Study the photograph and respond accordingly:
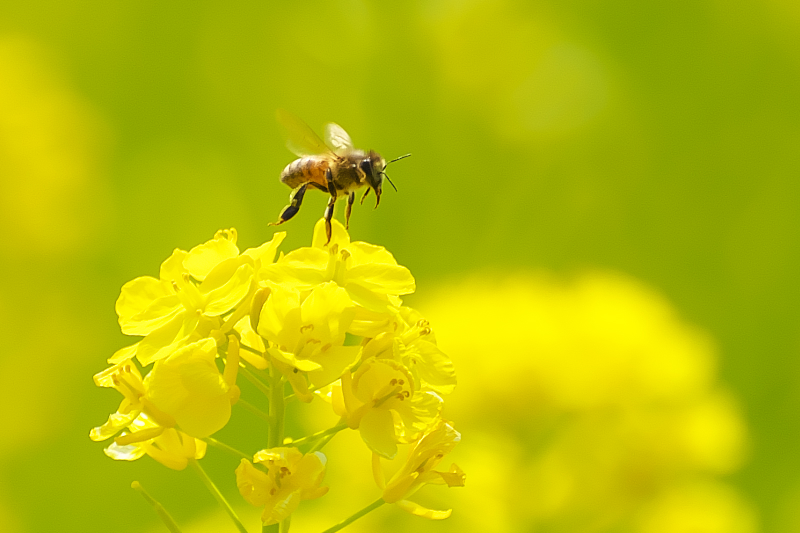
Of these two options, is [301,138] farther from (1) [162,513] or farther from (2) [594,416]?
(2) [594,416]

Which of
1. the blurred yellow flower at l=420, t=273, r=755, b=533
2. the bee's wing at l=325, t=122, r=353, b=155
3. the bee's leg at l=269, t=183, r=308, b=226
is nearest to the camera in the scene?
the bee's leg at l=269, t=183, r=308, b=226

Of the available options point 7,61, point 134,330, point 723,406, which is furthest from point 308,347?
point 7,61

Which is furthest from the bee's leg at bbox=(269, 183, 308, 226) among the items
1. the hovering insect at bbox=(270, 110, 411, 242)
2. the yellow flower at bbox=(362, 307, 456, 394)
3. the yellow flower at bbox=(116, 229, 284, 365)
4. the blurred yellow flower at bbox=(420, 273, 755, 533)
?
the blurred yellow flower at bbox=(420, 273, 755, 533)

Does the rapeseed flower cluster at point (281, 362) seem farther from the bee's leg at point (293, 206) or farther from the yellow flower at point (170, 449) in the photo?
the bee's leg at point (293, 206)

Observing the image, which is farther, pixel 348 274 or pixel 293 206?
pixel 293 206

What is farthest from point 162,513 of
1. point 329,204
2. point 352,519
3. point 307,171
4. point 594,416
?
point 594,416

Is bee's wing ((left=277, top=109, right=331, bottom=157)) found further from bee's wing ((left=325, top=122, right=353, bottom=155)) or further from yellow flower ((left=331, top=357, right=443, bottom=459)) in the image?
A: yellow flower ((left=331, top=357, right=443, bottom=459))

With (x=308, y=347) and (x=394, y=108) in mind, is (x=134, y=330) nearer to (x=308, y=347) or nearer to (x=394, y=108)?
(x=308, y=347)
